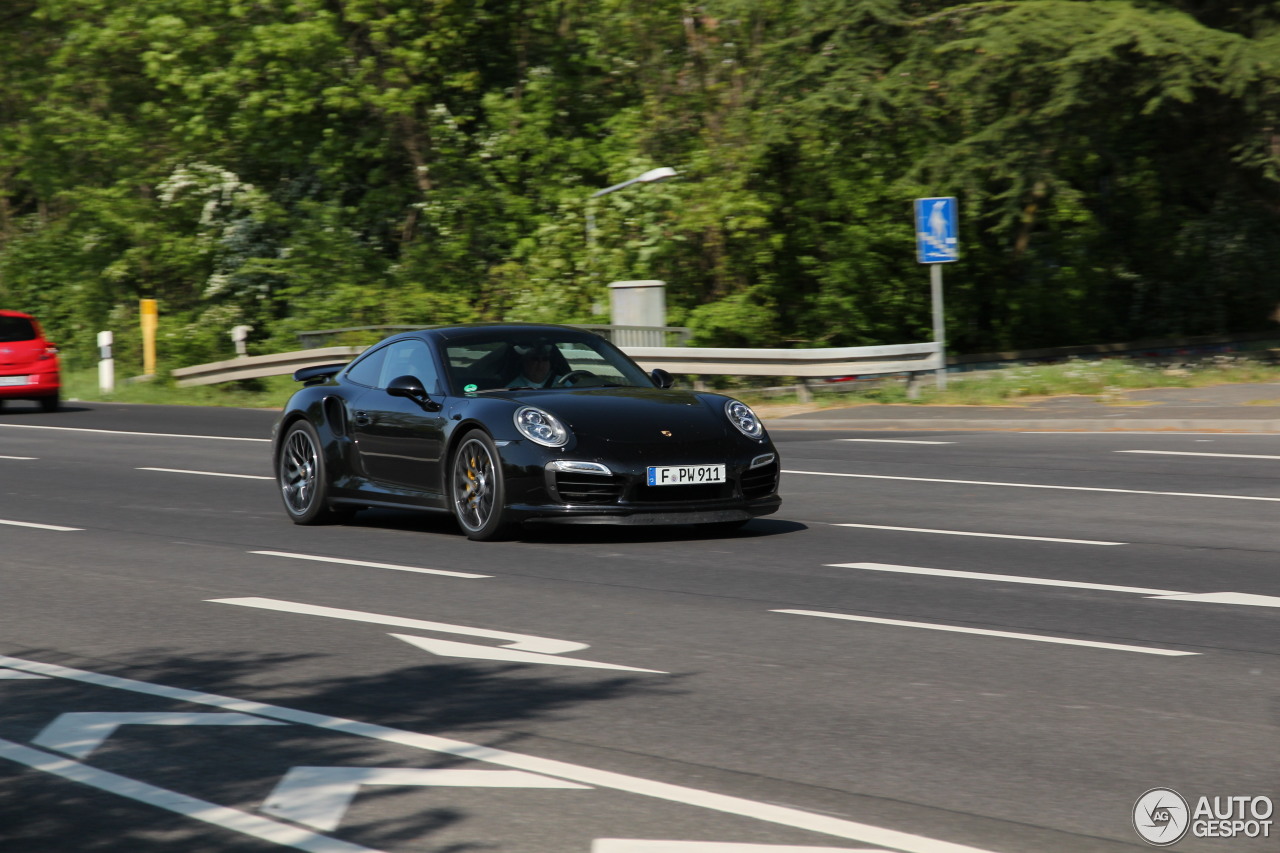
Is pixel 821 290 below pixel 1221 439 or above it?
above

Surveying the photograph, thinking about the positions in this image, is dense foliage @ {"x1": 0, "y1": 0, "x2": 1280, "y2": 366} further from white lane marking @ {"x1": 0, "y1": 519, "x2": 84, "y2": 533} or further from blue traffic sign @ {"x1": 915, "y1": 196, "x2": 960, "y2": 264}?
white lane marking @ {"x1": 0, "y1": 519, "x2": 84, "y2": 533}

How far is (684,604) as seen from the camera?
302 inches

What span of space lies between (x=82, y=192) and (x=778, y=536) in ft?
92.1

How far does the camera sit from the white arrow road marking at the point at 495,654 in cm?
629

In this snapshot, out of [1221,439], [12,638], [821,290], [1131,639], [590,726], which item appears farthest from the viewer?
[821,290]

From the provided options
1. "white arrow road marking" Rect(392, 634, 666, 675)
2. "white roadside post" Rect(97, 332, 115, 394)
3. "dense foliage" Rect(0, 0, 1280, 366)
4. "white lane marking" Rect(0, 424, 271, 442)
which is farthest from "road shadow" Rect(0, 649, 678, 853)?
"white roadside post" Rect(97, 332, 115, 394)

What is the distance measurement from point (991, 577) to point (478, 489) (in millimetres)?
3149

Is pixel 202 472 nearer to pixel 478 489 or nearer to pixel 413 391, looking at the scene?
pixel 413 391

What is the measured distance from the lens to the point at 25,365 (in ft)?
84.8

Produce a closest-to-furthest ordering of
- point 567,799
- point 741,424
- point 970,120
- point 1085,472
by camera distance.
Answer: point 567,799 < point 741,424 < point 1085,472 < point 970,120

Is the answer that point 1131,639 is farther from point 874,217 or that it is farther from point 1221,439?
point 874,217

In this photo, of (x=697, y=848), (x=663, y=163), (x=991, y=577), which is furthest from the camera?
(x=663, y=163)

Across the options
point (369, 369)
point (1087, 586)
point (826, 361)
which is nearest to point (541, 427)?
point (369, 369)

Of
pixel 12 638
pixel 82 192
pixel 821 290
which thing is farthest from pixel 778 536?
pixel 82 192
